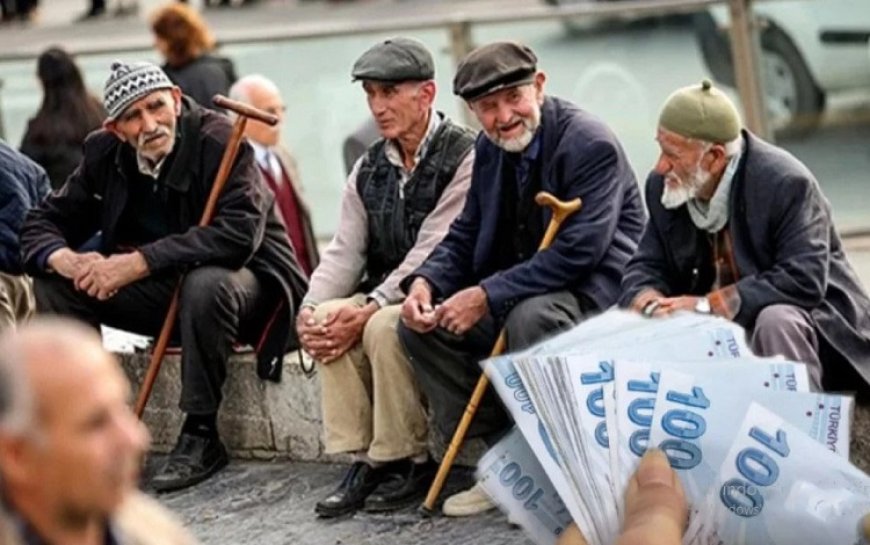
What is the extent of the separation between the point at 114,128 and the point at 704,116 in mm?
2173

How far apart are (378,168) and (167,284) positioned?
870 mm

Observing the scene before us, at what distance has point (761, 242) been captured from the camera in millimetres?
6426

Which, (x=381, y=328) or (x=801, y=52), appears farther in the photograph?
(x=801, y=52)

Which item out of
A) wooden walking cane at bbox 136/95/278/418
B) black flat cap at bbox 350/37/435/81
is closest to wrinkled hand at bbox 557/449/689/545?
black flat cap at bbox 350/37/435/81

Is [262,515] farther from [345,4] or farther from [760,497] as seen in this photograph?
[345,4]

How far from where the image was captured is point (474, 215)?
23.4 feet

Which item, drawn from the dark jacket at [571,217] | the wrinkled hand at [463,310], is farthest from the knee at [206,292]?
the wrinkled hand at [463,310]

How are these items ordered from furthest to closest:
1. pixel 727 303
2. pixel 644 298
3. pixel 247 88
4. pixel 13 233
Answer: pixel 247 88 → pixel 13 233 → pixel 644 298 → pixel 727 303

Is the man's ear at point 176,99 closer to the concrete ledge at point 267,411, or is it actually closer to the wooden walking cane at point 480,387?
the concrete ledge at point 267,411

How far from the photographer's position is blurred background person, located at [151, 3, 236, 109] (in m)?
10.6

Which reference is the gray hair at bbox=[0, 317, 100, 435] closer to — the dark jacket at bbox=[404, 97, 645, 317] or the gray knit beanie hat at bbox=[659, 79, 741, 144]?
the gray knit beanie hat at bbox=[659, 79, 741, 144]

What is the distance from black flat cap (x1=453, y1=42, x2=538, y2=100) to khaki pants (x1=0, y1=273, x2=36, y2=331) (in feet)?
6.48

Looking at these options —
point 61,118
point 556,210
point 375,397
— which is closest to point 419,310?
point 375,397

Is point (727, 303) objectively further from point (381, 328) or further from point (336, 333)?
point (336, 333)
